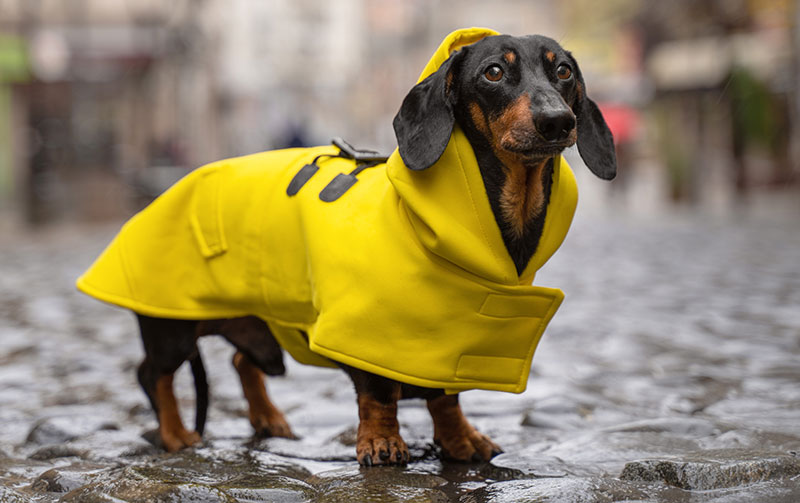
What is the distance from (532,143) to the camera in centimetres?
270

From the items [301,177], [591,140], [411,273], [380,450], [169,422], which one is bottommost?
[169,422]

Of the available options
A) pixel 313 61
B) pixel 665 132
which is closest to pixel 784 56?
pixel 665 132

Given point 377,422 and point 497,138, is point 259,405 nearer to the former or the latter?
point 377,422

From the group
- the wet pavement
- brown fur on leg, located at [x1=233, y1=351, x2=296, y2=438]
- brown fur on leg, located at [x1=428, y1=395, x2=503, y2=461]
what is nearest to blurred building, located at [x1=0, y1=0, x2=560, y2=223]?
the wet pavement

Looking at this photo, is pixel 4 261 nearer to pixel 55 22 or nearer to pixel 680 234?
pixel 680 234

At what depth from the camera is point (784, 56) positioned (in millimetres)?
21266

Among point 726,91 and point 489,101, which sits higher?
point 489,101

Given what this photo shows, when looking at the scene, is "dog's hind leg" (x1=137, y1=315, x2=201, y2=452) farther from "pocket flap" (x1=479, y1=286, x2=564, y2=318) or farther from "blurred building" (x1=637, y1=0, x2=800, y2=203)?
"blurred building" (x1=637, y1=0, x2=800, y2=203)

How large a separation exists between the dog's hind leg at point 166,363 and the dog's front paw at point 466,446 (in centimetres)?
98

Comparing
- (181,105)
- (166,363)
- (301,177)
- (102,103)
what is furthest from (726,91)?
(181,105)

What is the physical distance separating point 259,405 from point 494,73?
5.34 ft

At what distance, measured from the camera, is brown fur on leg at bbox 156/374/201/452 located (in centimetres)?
350

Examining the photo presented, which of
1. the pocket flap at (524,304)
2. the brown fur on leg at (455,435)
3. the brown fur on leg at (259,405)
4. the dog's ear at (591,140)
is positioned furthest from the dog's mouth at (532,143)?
the brown fur on leg at (259,405)

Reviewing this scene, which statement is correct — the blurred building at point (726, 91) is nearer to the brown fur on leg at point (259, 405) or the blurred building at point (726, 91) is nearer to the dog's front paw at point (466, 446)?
the brown fur on leg at point (259, 405)
